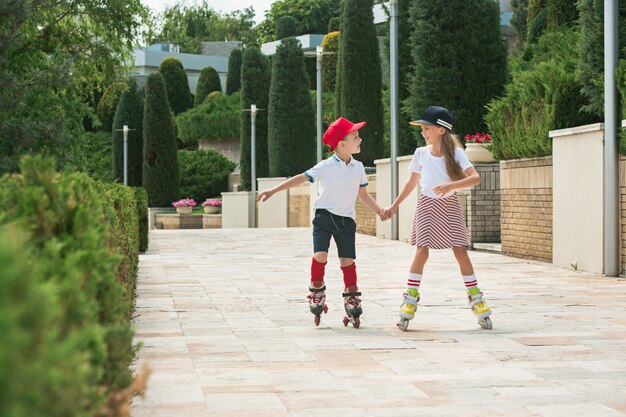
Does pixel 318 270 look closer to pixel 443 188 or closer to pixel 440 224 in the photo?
pixel 440 224

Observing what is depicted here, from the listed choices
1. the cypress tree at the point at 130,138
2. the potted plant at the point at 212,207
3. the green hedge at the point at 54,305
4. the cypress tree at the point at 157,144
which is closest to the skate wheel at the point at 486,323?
the green hedge at the point at 54,305

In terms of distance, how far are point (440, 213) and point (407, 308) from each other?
75cm

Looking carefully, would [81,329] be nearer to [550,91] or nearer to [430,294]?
[430,294]

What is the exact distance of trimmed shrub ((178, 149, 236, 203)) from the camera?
5800cm

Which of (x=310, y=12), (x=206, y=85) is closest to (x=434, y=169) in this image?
(x=206, y=85)

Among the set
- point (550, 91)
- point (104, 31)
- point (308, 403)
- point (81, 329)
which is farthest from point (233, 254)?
point (81, 329)

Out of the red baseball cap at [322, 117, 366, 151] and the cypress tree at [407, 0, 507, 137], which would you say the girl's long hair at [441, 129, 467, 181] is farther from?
the cypress tree at [407, 0, 507, 137]

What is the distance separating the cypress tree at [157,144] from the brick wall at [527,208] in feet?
126

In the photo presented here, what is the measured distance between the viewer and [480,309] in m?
7.59

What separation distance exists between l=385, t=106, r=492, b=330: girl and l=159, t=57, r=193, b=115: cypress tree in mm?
64925

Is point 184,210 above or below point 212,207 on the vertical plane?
below

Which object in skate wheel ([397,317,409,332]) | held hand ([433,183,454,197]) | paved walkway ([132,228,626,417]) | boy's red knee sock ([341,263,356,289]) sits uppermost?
held hand ([433,183,454,197])

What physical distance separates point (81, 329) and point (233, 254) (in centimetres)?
1582

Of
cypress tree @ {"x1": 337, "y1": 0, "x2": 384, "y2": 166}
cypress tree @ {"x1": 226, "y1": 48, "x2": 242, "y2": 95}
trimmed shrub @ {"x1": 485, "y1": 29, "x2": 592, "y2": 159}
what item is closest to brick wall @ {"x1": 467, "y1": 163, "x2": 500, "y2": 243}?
trimmed shrub @ {"x1": 485, "y1": 29, "x2": 592, "y2": 159}
